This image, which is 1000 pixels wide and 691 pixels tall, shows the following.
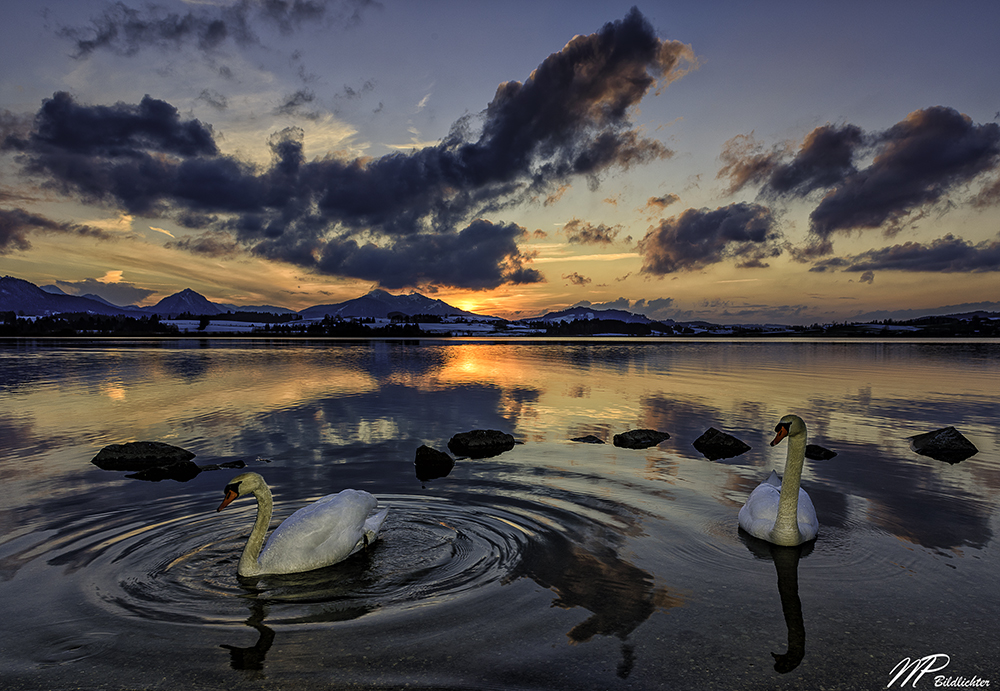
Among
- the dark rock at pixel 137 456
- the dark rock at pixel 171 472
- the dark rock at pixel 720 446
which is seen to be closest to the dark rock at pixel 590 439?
the dark rock at pixel 720 446

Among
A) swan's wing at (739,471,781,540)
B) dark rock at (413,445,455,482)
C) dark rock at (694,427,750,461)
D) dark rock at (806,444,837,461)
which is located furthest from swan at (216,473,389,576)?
dark rock at (806,444,837,461)

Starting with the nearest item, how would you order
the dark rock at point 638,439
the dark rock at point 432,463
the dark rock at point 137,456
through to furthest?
the dark rock at point 432,463 → the dark rock at point 137,456 → the dark rock at point 638,439

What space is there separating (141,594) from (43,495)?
763 cm

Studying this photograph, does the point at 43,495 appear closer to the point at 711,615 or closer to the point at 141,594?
the point at 141,594

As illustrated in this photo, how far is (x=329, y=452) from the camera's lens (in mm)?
17500

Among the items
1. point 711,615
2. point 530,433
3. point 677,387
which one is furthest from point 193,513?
point 677,387

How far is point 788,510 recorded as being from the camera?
9.41 m

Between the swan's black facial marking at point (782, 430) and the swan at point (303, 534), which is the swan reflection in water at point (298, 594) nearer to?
the swan at point (303, 534)

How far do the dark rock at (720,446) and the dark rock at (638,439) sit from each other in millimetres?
1456

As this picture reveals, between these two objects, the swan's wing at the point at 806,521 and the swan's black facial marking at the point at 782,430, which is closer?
the swan's black facial marking at the point at 782,430

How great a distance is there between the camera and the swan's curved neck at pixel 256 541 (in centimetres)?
809

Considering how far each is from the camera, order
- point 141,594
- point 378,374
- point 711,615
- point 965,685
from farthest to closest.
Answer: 1. point 378,374
2. point 141,594
3. point 711,615
4. point 965,685

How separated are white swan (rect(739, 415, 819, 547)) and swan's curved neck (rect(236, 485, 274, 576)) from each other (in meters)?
8.50
